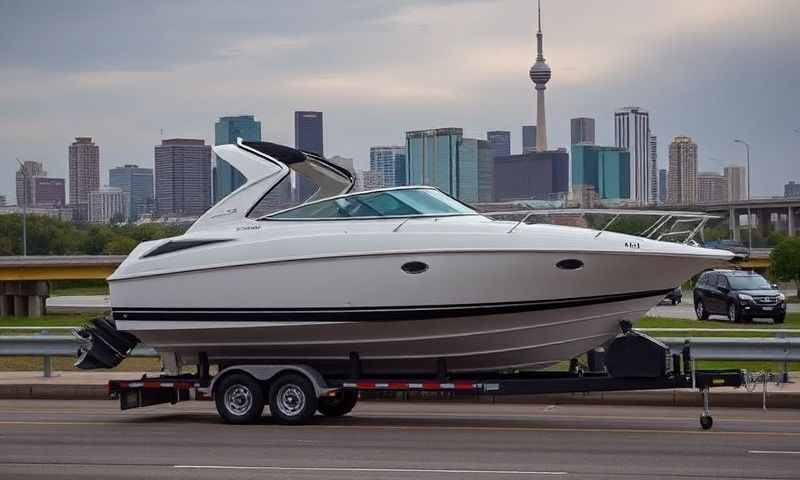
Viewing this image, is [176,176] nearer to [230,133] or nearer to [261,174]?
[230,133]

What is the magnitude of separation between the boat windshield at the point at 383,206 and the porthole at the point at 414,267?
91cm

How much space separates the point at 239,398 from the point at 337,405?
146cm

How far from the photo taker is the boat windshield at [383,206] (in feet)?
52.3

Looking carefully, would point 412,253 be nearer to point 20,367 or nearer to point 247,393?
point 247,393

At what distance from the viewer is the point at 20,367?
963 inches

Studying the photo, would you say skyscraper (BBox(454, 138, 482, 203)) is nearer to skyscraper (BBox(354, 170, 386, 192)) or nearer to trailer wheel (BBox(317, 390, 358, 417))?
skyscraper (BBox(354, 170, 386, 192))

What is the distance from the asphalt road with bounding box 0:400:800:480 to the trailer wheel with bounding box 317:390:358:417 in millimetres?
229

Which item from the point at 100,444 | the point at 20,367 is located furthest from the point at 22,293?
the point at 100,444

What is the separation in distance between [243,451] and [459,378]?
11.1 feet

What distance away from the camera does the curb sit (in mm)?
18000

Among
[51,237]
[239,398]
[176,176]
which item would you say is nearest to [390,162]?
[239,398]

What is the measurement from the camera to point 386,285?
1523 cm

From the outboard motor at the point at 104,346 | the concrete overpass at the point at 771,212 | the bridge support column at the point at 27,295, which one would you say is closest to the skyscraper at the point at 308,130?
the bridge support column at the point at 27,295

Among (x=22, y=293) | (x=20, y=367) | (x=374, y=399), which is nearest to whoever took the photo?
(x=374, y=399)
